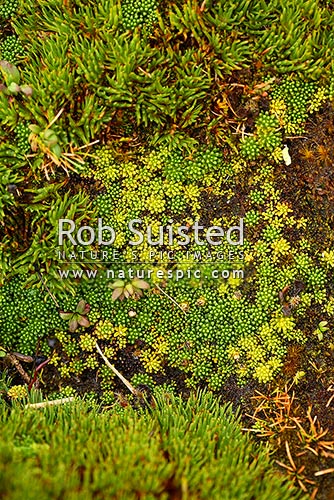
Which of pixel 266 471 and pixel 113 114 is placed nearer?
pixel 266 471

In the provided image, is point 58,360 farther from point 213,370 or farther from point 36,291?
point 213,370

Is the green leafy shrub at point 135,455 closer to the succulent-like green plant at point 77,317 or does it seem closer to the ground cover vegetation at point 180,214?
the ground cover vegetation at point 180,214

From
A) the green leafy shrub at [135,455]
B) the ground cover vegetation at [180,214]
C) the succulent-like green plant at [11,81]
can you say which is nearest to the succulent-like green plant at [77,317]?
the ground cover vegetation at [180,214]

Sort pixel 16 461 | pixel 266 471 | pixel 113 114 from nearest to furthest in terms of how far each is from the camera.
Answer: pixel 16 461, pixel 266 471, pixel 113 114

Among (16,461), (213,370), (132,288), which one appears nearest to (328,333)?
(213,370)

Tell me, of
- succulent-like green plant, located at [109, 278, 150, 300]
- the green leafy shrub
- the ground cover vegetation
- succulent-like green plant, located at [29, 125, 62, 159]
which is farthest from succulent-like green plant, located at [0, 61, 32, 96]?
the green leafy shrub

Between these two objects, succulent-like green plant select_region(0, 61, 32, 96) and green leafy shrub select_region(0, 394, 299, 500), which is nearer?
green leafy shrub select_region(0, 394, 299, 500)

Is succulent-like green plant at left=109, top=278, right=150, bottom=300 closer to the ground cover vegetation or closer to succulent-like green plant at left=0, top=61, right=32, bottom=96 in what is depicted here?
the ground cover vegetation

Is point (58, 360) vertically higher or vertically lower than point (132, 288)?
lower
